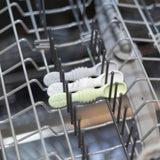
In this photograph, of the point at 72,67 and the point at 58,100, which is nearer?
the point at 58,100

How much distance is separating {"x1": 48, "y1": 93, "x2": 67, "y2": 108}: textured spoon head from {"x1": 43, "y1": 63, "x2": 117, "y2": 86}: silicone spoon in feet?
0.18

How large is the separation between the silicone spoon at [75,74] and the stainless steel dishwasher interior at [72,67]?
22mm

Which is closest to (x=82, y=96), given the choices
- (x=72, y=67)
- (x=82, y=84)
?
Result: (x=82, y=84)

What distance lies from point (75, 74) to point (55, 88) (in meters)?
0.05

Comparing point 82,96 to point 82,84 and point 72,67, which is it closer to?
point 82,84

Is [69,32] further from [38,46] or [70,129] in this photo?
[70,129]

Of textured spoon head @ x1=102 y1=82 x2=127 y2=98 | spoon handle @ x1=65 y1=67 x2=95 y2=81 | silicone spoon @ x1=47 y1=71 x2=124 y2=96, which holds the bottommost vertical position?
textured spoon head @ x1=102 y1=82 x2=127 y2=98

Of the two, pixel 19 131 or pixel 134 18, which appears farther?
pixel 134 18

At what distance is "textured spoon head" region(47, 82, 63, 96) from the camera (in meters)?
0.65

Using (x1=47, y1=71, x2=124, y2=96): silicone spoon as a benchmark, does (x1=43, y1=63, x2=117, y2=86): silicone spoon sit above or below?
above

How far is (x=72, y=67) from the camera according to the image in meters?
0.75

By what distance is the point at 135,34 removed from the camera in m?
0.80

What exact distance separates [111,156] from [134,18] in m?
0.37

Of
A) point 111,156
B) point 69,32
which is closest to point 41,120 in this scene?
point 111,156
